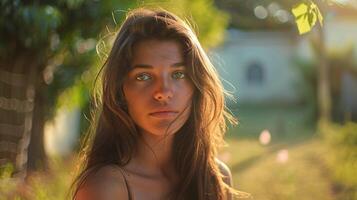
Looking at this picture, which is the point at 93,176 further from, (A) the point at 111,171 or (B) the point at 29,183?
(B) the point at 29,183

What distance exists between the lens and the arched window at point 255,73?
29.3 meters

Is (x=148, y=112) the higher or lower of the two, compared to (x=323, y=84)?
higher

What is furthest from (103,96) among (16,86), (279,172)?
(279,172)

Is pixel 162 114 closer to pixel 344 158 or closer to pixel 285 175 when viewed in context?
pixel 285 175

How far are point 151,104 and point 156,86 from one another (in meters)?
0.05

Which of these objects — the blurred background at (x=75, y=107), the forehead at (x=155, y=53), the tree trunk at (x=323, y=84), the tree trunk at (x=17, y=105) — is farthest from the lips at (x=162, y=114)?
the tree trunk at (x=323, y=84)

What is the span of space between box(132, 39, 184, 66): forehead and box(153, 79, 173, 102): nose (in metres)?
0.05

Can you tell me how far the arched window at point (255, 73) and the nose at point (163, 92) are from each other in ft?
91.0

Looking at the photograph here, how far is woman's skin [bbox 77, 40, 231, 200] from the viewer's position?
5.75ft

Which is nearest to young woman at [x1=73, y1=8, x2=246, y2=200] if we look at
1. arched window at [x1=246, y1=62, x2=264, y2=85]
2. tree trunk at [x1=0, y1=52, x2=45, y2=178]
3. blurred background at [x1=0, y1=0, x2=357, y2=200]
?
blurred background at [x1=0, y1=0, x2=357, y2=200]

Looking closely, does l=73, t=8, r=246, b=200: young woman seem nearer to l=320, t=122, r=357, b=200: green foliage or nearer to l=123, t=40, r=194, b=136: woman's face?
l=123, t=40, r=194, b=136: woman's face

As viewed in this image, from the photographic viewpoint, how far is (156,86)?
1758 millimetres

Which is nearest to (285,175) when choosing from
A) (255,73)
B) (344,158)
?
(344,158)

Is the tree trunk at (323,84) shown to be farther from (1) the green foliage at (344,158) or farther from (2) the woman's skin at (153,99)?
(2) the woman's skin at (153,99)
